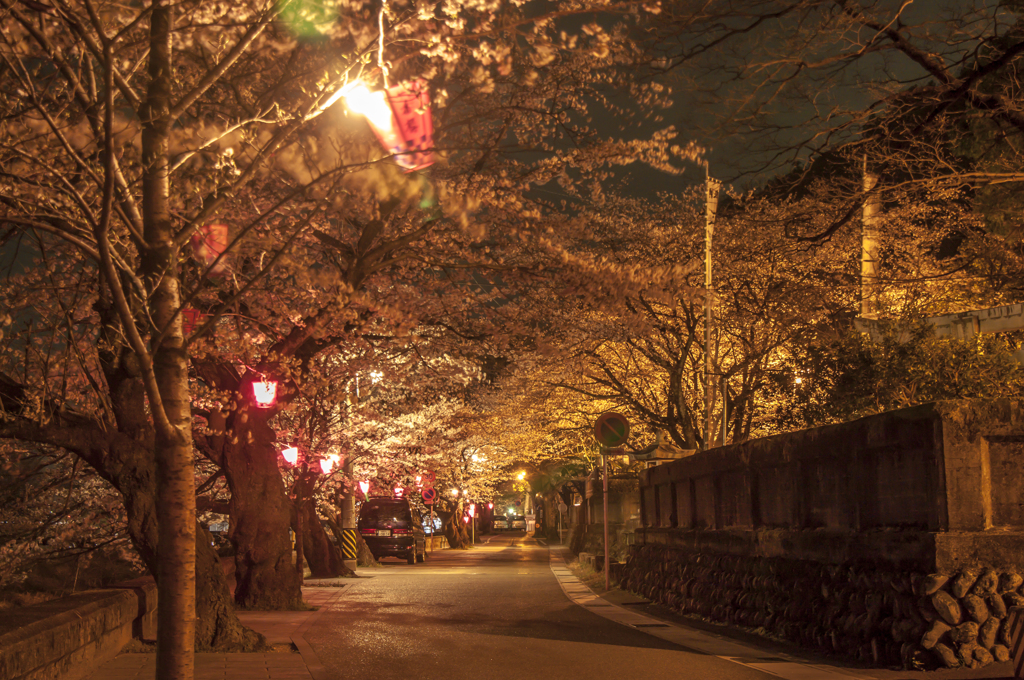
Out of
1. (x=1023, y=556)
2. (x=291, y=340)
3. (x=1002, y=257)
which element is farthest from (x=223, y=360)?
(x=1002, y=257)

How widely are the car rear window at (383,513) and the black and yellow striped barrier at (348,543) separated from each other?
762 cm

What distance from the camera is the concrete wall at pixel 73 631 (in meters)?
7.11

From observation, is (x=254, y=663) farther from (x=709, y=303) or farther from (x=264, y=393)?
(x=709, y=303)

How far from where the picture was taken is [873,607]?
350 inches

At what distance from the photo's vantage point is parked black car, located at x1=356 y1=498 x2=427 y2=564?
33844 mm

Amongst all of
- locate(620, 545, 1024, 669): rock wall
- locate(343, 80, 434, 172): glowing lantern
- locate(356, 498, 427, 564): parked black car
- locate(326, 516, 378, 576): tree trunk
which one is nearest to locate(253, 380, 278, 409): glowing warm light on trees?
locate(343, 80, 434, 172): glowing lantern

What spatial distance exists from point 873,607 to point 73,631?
7514 millimetres

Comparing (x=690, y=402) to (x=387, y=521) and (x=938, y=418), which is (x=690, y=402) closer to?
(x=387, y=521)

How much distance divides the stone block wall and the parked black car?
22.1 metres

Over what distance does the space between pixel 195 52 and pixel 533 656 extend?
298 inches

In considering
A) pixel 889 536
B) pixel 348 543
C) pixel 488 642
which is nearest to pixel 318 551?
pixel 348 543

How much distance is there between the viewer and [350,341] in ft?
47.7

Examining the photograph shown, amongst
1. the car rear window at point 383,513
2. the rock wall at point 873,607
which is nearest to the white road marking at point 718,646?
the rock wall at point 873,607

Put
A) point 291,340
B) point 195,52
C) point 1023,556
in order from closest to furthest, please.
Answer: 1. point 1023,556
2. point 195,52
3. point 291,340
